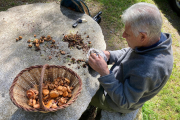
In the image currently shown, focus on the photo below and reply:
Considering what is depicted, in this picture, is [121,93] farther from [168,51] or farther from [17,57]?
[17,57]

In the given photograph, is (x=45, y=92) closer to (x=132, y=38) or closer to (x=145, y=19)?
(x=132, y=38)

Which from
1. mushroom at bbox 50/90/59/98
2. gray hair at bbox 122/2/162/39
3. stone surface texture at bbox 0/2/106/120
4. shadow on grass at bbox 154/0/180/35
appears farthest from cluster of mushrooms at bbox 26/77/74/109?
shadow on grass at bbox 154/0/180/35

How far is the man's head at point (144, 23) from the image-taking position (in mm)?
1169

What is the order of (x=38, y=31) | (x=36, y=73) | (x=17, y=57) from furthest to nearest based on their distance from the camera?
(x=38, y=31) → (x=17, y=57) → (x=36, y=73)

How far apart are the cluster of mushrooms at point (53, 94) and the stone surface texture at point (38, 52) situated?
4.8 inches

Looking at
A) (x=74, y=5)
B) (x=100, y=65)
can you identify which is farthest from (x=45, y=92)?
(x=74, y=5)

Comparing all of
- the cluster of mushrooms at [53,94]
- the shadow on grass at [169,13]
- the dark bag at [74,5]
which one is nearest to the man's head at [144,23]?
the cluster of mushrooms at [53,94]

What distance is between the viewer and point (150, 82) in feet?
4.23

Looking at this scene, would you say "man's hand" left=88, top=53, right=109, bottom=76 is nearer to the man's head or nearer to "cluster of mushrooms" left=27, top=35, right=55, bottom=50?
the man's head

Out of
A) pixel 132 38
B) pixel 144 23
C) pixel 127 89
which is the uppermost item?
pixel 144 23

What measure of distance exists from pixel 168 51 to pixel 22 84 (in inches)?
62.1

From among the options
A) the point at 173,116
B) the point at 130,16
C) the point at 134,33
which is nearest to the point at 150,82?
the point at 134,33

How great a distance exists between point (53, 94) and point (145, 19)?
3.86ft

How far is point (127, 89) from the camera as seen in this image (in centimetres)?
138
